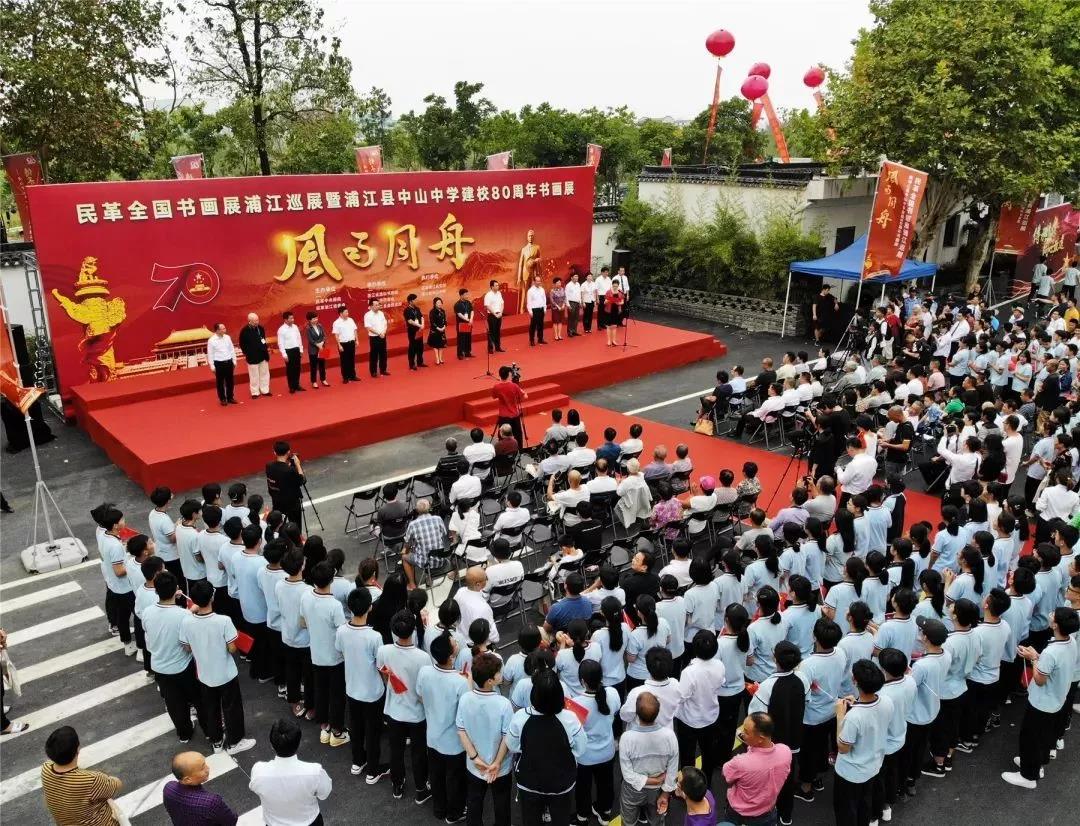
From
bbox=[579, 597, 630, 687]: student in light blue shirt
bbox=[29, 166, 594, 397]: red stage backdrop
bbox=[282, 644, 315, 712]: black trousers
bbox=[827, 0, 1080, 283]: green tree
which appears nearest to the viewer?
bbox=[579, 597, 630, 687]: student in light blue shirt

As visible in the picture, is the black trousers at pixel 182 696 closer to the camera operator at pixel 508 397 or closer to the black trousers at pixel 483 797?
the black trousers at pixel 483 797

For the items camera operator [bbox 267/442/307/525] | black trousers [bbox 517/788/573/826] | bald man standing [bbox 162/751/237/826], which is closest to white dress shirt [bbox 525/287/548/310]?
camera operator [bbox 267/442/307/525]

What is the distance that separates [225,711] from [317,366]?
333 inches

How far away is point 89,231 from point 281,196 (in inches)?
124

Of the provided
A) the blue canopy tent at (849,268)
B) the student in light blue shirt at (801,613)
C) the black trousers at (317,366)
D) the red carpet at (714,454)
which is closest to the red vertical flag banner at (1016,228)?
the blue canopy tent at (849,268)

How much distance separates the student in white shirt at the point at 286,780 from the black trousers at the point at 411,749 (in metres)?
0.96

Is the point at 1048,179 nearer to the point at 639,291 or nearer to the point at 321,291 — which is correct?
the point at 639,291

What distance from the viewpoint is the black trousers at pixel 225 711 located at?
5.85 m

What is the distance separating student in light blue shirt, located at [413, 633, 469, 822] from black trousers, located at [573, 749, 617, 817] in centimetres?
72

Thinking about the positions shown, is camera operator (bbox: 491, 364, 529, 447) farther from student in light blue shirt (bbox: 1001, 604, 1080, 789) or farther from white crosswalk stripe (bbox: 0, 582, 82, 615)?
student in light blue shirt (bbox: 1001, 604, 1080, 789)

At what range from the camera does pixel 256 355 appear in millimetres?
12867

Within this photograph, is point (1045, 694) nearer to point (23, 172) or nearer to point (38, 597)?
point (38, 597)

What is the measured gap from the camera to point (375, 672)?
536 cm

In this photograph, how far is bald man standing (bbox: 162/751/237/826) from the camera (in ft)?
13.4
